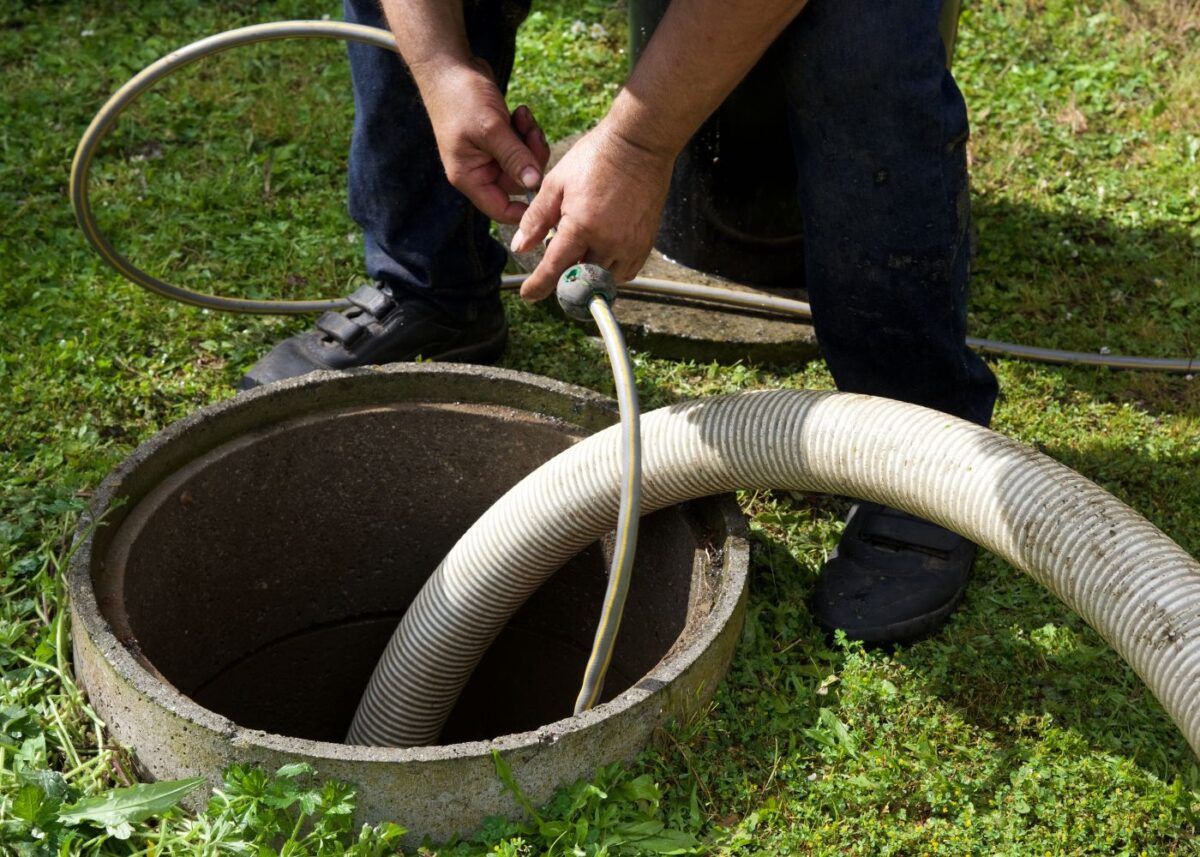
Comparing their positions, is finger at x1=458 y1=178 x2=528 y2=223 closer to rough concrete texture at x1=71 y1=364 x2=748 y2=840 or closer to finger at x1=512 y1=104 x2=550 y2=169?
finger at x1=512 y1=104 x2=550 y2=169

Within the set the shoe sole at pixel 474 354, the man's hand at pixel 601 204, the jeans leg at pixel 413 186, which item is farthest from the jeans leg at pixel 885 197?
the shoe sole at pixel 474 354

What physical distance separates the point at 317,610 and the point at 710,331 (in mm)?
1146

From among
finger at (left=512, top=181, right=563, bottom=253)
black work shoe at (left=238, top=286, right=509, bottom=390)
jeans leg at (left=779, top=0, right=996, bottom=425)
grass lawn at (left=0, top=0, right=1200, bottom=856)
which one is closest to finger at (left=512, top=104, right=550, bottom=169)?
finger at (left=512, top=181, right=563, bottom=253)

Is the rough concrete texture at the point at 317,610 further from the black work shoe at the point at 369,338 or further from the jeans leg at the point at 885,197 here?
the jeans leg at the point at 885,197

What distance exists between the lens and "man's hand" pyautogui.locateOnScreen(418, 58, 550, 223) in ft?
7.23

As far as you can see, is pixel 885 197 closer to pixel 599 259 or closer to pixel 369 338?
pixel 599 259

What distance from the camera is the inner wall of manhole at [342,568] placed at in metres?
2.48

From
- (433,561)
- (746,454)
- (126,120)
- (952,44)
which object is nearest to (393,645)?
(433,561)

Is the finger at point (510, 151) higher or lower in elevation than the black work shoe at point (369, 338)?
higher

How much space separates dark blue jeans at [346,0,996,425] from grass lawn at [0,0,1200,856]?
45 centimetres

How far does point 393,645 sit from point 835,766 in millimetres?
891

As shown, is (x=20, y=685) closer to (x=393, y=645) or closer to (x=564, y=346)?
(x=393, y=645)

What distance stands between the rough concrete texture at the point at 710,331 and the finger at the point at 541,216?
1035 millimetres

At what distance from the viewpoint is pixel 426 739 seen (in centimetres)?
260
